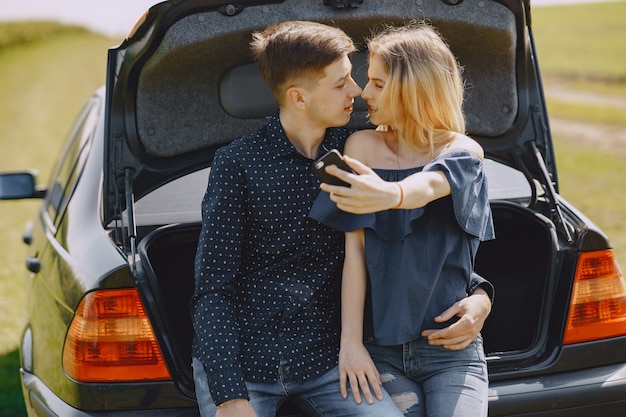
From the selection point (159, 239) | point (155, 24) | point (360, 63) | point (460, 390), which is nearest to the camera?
point (460, 390)

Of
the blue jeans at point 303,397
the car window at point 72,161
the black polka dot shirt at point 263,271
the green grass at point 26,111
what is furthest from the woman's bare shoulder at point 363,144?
the green grass at point 26,111

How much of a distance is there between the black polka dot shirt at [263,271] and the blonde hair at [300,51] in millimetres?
144

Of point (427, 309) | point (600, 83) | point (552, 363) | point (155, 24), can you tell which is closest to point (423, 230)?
point (427, 309)

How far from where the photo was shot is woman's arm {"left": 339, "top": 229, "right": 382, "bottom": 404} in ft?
6.93

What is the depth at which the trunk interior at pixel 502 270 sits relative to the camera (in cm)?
272

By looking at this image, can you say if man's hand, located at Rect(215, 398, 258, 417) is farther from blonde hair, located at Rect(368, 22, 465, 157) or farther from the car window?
the car window


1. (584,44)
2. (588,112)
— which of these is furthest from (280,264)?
(584,44)

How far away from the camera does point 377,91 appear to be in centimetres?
223

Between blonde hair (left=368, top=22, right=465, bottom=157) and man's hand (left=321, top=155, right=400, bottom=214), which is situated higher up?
blonde hair (left=368, top=22, right=465, bottom=157)

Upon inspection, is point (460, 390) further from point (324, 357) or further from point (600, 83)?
point (600, 83)

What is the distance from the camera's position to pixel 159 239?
270 cm

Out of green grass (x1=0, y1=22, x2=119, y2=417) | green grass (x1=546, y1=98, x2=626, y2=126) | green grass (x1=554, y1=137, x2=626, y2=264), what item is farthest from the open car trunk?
green grass (x1=546, y1=98, x2=626, y2=126)

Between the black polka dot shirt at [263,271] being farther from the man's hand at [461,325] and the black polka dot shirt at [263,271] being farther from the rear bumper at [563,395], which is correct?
the rear bumper at [563,395]

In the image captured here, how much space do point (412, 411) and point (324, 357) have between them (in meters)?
0.29
